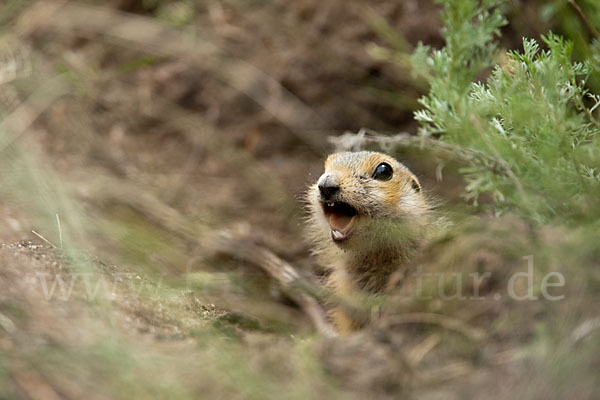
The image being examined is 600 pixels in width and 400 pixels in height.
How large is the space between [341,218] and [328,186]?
10.6 inches

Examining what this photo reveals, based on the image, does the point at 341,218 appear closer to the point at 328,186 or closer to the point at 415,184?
the point at 328,186

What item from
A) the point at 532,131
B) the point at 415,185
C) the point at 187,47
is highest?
the point at 187,47

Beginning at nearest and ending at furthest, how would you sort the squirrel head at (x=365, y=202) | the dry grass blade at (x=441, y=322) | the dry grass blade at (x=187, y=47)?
the dry grass blade at (x=441, y=322) < the squirrel head at (x=365, y=202) < the dry grass blade at (x=187, y=47)

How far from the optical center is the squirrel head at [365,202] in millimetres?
3604

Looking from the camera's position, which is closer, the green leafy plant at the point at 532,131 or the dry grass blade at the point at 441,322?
the dry grass blade at the point at 441,322

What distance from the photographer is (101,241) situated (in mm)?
3627

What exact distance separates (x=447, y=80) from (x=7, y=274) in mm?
2219

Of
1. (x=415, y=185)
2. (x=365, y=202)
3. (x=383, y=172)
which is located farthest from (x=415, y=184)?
(x=365, y=202)

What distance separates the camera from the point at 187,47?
593 cm

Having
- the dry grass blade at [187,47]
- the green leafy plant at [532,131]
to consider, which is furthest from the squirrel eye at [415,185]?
the dry grass blade at [187,47]

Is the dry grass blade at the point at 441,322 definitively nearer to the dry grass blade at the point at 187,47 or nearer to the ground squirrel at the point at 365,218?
the ground squirrel at the point at 365,218

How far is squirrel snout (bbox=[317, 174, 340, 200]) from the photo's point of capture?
3.50 m

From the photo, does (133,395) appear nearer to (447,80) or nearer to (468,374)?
(468,374)

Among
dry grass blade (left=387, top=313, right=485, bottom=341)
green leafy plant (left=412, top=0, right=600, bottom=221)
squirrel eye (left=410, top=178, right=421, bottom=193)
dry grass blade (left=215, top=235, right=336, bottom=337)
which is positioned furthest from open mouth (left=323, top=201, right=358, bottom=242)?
dry grass blade (left=387, top=313, right=485, bottom=341)
